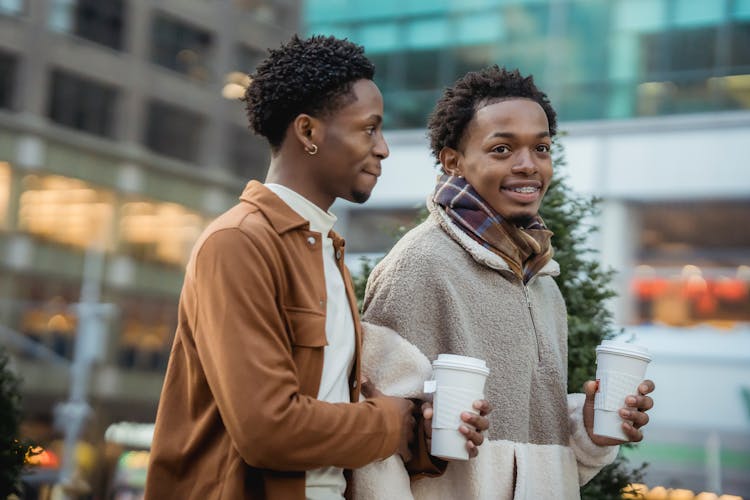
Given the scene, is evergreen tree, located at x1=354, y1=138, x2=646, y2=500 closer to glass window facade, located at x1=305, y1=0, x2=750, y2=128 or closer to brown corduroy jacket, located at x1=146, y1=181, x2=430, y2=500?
brown corduroy jacket, located at x1=146, y1=181, x2=430, y2=500

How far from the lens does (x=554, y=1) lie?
23000mm

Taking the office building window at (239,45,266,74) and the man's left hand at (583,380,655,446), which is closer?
the man's left hand at (583,380,655,446)

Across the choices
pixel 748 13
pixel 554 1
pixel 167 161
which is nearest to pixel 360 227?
pixel 554 1

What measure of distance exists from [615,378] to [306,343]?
3.15 feet

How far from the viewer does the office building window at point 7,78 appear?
35.4 meters

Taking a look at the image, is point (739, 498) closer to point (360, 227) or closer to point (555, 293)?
point (555, 293)

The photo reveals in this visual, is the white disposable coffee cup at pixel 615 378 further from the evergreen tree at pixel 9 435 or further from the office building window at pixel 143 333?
the office building window at pixel 143 333

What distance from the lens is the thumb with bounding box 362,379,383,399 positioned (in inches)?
129

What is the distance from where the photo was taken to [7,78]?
1404 inches

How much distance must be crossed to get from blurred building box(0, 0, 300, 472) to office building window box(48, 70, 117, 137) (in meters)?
0.04

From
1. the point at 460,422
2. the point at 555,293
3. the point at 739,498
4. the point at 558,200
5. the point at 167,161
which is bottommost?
the point at 739,498

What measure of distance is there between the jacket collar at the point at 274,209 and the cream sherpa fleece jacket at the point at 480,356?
539 mm

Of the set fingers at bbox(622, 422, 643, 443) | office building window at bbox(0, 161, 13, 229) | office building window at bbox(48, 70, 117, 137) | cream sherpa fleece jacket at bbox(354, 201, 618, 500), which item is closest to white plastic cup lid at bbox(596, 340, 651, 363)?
fingers at bbox(622, 422, 643, 443)

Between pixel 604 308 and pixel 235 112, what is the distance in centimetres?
3670
